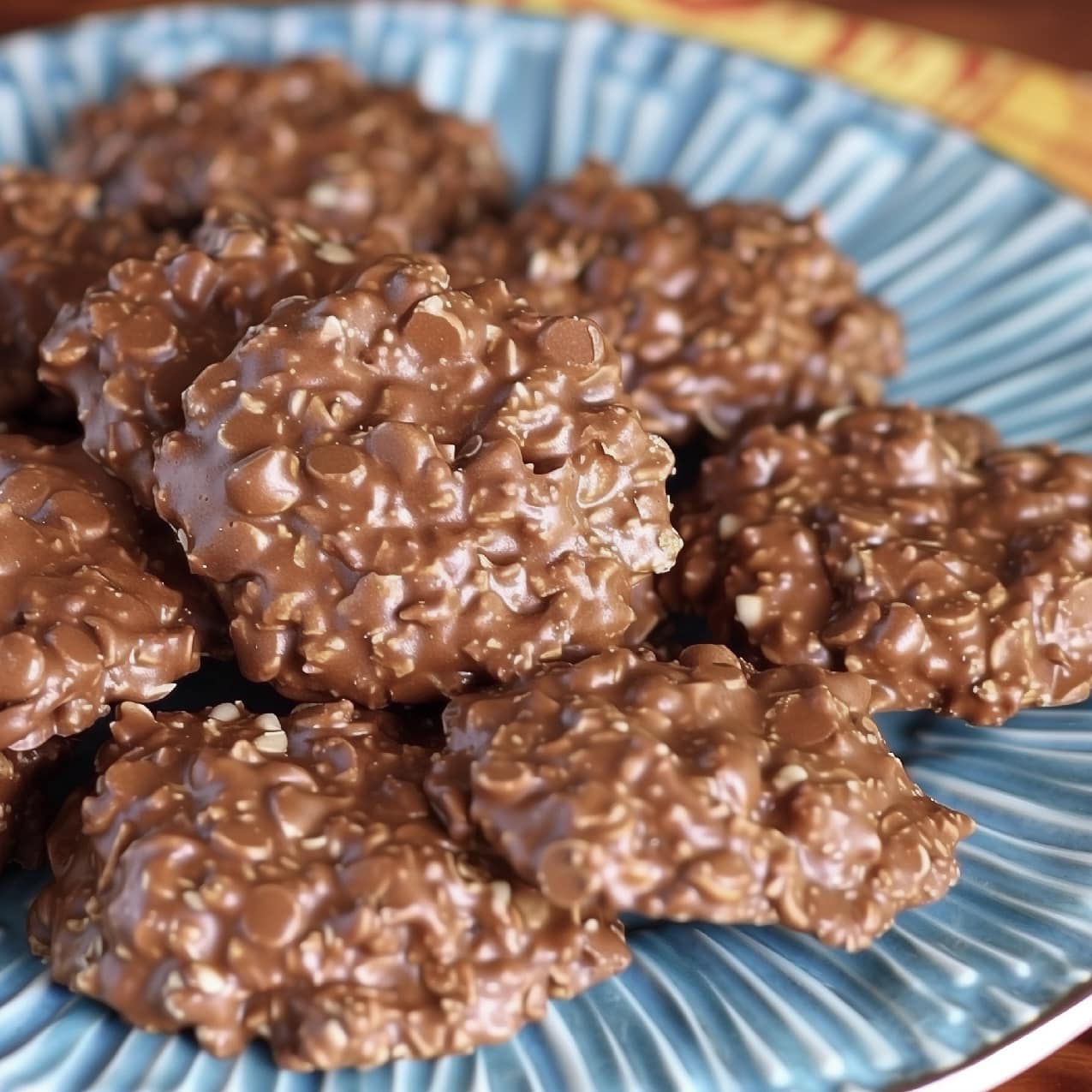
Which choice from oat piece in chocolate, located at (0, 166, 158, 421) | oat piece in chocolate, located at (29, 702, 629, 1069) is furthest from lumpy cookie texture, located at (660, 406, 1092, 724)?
oat piece in chocolate, located at (0, 166, 158, 421)

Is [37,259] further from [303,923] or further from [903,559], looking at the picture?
[903,559]

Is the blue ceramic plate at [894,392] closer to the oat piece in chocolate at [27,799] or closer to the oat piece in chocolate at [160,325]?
the oat piece in chocolate at [27,799]

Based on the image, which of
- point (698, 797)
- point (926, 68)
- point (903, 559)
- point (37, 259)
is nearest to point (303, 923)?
point (698, 797)

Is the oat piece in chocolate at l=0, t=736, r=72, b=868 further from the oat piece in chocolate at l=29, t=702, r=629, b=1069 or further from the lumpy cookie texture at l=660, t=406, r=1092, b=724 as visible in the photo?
the lumpy cookie texture at l=660, t=406, r=1092, b=724

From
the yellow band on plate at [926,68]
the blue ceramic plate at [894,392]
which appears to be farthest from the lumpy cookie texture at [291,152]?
the yellow band on plate at [926,68]

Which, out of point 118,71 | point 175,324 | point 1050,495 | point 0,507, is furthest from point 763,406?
point 118,71

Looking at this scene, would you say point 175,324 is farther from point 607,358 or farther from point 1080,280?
point 1080,280
